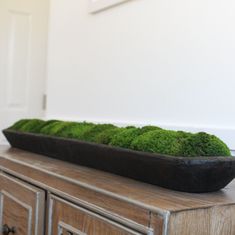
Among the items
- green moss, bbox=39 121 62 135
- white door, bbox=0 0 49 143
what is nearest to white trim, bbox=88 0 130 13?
green moss, bbox=39 121 62 135

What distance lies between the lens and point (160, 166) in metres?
0.73

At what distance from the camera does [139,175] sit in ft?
2.61

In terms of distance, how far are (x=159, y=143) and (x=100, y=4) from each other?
31.7 inches

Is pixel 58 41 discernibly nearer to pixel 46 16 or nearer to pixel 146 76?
pixel 146 76

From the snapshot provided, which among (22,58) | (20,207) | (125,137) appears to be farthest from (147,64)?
(22,58)

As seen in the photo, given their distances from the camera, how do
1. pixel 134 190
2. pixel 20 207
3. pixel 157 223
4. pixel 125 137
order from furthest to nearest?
pixel 20 207 → pixel 125 137 → pixel 134 190 → pixel 157 223

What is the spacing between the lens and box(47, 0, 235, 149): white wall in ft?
3.27

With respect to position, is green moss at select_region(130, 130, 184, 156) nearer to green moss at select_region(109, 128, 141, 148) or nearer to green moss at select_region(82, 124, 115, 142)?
green moss at select_region(109, 128, 141, 148)

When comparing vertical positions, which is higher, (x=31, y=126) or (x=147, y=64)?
(x=147, y=64)

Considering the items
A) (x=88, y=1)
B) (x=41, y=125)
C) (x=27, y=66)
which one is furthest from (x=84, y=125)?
(x=27, y=66)

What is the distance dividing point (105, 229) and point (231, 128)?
1.33ft

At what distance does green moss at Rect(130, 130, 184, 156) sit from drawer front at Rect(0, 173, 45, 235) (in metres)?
0.25

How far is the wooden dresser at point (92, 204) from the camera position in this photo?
612mm

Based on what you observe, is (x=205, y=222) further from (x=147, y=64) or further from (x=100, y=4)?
(x=100, y=4)
